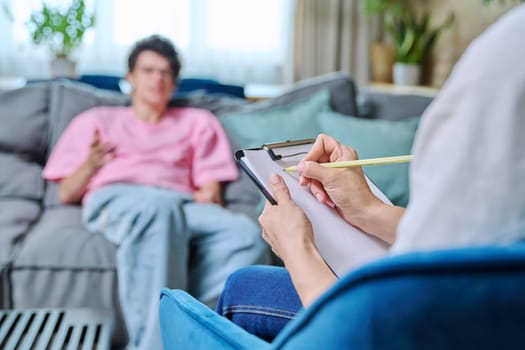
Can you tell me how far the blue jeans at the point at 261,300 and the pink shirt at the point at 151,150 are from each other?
4.00ft

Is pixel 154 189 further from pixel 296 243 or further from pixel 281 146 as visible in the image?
pixel 296 243

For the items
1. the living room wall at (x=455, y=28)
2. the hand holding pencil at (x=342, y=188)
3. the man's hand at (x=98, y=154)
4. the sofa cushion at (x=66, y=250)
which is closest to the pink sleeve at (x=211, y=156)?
the man's hand at (x=98, y=154)

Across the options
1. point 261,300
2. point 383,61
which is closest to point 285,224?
point 261,300

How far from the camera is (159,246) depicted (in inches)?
80.4

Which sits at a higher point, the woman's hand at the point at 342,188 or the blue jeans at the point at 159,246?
the woman's hand at the point at 342,188

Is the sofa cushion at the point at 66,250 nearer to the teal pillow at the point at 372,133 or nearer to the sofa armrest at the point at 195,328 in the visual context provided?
the teal pillow at the point at 372,133

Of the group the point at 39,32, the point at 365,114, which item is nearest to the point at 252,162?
the point at 365,114

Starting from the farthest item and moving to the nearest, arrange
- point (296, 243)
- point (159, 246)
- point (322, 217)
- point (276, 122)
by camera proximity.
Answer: point (276, 122), point (159, 246), point (322, 217), point (296, 243)

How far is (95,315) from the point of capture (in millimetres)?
1486

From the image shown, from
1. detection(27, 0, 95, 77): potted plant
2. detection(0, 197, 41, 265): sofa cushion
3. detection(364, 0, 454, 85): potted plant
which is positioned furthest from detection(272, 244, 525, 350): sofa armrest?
detection(364, 0, 454, 85): potted plant

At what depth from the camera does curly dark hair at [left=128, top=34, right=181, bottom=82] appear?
2.55 metres

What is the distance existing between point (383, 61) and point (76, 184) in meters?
2.48

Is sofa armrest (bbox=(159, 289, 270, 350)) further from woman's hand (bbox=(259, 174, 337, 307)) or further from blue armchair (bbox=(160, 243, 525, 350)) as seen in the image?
blue armchair (bbox=(160, 243, 525, 350))

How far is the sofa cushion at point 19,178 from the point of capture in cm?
246
